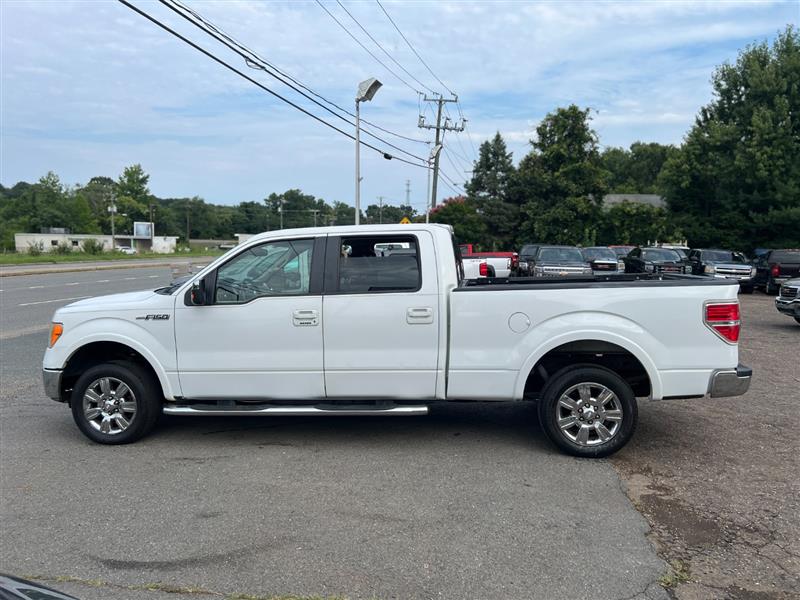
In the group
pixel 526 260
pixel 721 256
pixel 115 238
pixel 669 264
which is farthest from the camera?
pixel 115 238

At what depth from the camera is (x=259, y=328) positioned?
5.89m

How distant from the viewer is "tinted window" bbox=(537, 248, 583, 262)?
22750mm

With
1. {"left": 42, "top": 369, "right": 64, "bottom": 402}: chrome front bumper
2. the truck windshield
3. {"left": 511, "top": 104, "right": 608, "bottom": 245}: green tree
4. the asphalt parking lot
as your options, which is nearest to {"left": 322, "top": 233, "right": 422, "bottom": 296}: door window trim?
the asphalt parking lot

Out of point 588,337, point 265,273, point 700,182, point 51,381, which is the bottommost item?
point 51,381

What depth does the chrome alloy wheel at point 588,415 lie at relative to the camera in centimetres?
568

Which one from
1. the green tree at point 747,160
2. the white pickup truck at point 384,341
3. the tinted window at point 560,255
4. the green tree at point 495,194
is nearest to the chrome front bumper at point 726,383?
the white pickup truck at point 384,341

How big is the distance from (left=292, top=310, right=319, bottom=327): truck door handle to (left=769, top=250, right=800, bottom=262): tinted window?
22.1 metres

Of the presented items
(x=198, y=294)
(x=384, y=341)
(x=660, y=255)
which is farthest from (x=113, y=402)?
(x=660, y=255)

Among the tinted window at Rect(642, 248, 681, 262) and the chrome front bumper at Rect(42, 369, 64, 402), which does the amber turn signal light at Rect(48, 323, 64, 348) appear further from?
the tinted window at Rect(642, 248, 681, 262)

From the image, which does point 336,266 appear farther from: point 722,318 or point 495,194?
point 495,194

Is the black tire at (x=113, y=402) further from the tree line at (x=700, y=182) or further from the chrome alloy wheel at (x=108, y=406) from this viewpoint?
the tree line at (x=700, y=182)

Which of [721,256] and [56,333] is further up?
[721,256]

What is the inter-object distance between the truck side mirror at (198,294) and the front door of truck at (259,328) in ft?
0.15

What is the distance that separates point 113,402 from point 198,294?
1326 mm
